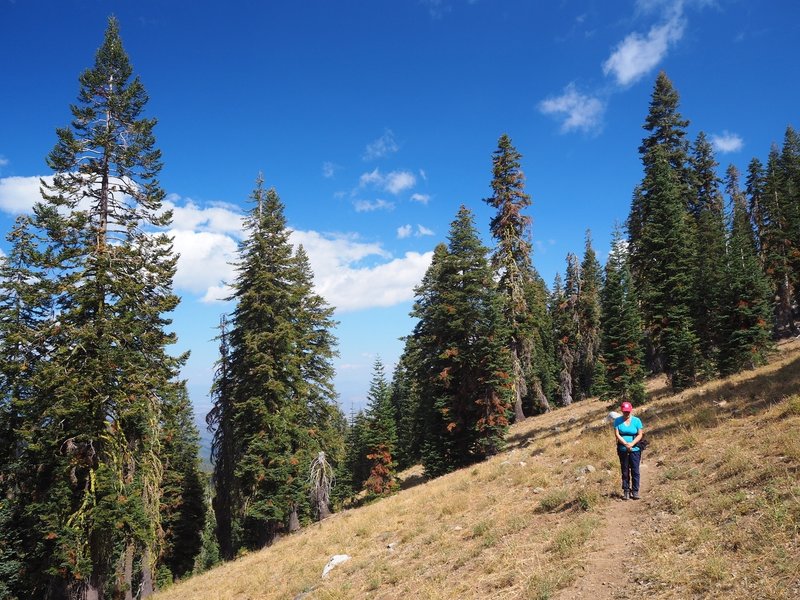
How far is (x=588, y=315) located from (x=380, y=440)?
2986 centimetres

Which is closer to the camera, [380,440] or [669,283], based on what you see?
[669,283]

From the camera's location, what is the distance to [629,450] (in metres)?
9.47

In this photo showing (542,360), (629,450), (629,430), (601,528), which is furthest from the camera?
(542,360)

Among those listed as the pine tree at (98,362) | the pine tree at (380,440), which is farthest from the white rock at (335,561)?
the pine tree at (380,440)

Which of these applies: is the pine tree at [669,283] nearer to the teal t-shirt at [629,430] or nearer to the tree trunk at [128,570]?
the teal t-shirt at [629,430]

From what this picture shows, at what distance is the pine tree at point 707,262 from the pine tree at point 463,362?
1107 centimetres

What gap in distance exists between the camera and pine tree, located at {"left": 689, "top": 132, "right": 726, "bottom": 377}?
80.4 feet

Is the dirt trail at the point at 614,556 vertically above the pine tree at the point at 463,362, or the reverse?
the pine tree at the point at 463,362

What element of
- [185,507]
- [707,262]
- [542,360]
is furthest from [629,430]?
[542,360]

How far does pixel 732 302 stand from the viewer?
23.4 m

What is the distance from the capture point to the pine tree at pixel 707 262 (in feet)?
80.4

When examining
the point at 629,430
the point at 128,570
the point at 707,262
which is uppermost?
the point at 707,262

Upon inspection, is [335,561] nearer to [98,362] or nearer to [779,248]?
[98,362]

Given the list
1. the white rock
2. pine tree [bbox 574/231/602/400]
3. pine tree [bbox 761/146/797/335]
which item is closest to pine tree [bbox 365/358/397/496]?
the white rock
